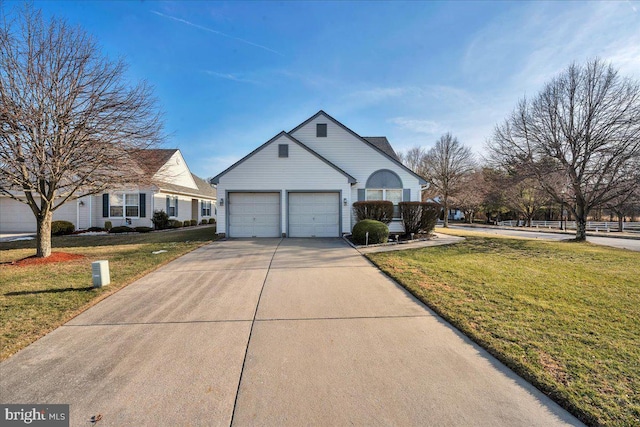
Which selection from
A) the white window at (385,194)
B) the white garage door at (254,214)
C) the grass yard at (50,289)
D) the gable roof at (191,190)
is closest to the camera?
the grass yard at (50,289)

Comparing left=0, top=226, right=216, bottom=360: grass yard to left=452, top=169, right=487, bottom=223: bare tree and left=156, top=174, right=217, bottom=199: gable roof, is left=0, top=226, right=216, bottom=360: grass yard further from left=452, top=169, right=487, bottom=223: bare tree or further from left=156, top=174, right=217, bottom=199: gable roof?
left=452, top=169, right=487, bottom=223: bare tree

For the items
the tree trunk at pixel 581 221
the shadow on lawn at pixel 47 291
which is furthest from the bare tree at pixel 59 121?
the tree trunk at pixel 581 221

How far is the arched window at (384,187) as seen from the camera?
53.2ft

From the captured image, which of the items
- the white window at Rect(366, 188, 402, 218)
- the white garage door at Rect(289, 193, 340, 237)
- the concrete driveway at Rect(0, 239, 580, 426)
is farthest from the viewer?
the white window at Rect(366, 188, 402, 218)

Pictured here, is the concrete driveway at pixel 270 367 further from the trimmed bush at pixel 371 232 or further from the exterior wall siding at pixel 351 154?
the exterior wall siding at pixel 351 154

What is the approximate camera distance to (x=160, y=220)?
59.5 feet

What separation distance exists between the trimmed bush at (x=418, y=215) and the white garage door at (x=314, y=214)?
3551 millimetres

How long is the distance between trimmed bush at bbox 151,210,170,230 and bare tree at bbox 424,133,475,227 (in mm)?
28458

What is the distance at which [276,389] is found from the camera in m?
2.76

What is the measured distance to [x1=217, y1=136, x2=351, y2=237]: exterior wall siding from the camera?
1434 centimetres

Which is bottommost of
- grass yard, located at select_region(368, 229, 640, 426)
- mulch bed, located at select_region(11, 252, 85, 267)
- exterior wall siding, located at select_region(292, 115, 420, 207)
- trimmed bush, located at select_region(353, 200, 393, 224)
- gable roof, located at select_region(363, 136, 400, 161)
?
grass yard, located at select_region(368, 229, 640, 426)

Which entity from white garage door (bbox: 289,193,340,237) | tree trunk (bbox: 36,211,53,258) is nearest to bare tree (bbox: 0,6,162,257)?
tree trunk (bbox: 36,211,53,258)

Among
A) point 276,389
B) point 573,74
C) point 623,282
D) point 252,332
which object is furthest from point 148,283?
point 573,74

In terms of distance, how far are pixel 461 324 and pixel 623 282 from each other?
5.22 metres
